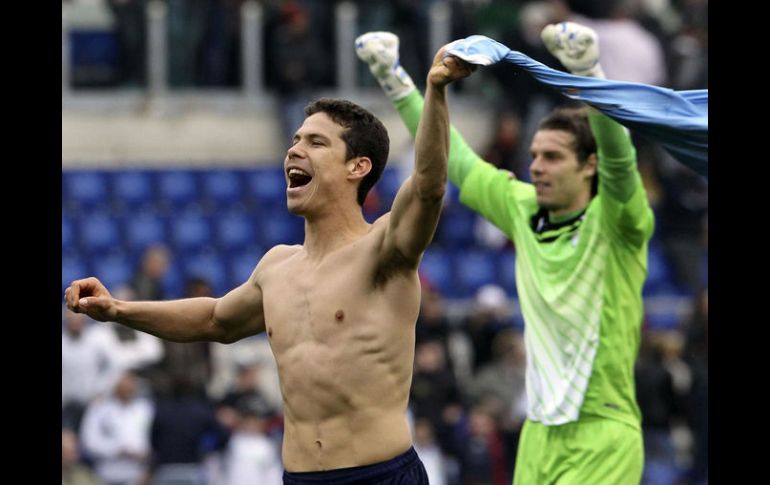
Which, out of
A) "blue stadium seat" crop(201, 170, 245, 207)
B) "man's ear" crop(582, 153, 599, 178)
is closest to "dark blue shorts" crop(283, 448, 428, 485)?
"man's ear" crop(582, 153, 599, 178)

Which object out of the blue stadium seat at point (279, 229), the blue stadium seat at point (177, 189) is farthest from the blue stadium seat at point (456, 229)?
the blue stadium seat at point (177, 189)

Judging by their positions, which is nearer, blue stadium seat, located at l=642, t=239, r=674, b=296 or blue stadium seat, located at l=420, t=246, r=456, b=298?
blue stadium seat, located at l=420, t=246, r=456, b=298

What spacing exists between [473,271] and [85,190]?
4094 millimetres

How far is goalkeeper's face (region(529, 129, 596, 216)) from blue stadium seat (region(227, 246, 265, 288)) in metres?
8.23

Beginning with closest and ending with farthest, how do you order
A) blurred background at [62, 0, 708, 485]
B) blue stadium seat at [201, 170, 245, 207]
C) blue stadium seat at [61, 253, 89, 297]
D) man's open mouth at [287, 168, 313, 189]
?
man's open mouth at [287, 168, 313, 189], blurred background at [62, 0, 708, 485], blue stadium seat at [61, 253, 89, 297], blue stadium seat at [201, 170, 245, 207]

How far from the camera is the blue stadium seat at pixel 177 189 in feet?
58.1

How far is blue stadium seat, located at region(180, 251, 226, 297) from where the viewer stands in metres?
16.0

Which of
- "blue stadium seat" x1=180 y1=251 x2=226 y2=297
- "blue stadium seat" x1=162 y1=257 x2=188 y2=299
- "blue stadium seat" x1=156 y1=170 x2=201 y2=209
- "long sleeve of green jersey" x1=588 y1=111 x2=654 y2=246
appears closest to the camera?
"long sleeve of green jersey" x1=588 y1=111 x2=654 y2=246

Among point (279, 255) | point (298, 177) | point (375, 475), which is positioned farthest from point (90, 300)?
point (375, 475)

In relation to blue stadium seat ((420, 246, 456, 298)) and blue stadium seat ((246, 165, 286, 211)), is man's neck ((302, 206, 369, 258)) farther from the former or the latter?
blue stadium seat ((246, 165, 286, 211))

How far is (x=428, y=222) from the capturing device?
5.93m

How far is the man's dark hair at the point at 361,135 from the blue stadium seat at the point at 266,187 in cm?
1122
